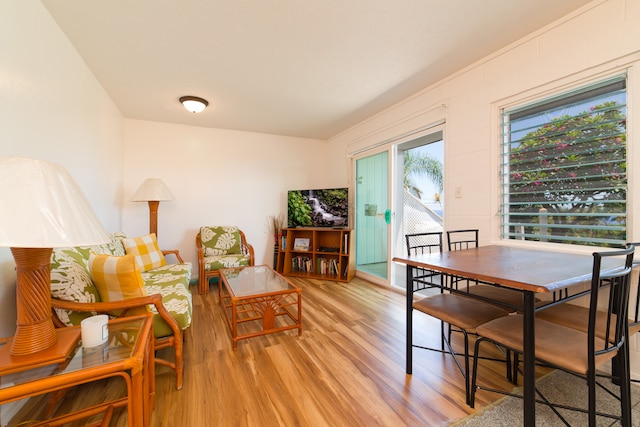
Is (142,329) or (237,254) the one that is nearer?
(142,329)

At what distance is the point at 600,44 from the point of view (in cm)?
170

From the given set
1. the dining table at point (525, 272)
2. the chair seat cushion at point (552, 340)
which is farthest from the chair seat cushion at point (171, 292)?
the chair seat cushion at point (552, 340)

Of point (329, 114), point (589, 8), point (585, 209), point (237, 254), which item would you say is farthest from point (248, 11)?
point (237, 254)

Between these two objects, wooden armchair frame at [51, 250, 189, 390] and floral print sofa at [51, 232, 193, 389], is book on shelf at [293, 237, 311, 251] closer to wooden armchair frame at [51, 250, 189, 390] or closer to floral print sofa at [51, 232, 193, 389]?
floral print sofa at [51, 232, 193, 389]

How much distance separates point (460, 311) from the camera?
5.18 feet

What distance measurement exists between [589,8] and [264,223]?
4.26m

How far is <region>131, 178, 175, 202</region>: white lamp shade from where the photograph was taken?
10.7 ft

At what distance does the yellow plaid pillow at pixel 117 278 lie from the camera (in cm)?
145

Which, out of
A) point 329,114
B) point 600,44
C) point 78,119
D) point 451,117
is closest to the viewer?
point 600,44

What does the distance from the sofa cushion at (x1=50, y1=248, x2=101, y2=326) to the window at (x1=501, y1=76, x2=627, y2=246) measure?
3011 millimetres

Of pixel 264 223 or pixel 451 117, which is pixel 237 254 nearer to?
pixel 264 223

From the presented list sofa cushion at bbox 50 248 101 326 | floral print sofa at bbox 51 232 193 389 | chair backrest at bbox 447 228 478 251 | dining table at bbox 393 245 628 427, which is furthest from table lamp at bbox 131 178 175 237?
chair backrest at bbox 447 228 478 251

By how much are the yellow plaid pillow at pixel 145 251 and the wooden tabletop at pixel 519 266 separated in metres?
2.64

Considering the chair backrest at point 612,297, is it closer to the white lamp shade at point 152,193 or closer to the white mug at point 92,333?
the white mug at point 92,333
